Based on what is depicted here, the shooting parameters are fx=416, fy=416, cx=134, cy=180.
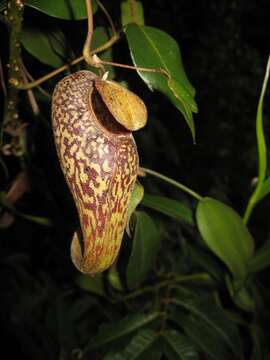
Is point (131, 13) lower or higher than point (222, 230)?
higher

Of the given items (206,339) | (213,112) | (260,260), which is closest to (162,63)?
(260,260)

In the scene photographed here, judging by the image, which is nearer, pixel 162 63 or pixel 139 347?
pixel 162 63

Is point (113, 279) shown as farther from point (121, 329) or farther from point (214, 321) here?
point (214, 321)

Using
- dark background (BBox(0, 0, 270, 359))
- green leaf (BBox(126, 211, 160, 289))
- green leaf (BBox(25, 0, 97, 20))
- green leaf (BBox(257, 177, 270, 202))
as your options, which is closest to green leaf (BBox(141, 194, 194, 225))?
green leaf (BBox(126, 211, 160, 289))

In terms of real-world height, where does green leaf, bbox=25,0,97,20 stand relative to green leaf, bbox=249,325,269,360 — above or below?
above

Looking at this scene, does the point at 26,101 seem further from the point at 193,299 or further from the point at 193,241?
the point at 193,241

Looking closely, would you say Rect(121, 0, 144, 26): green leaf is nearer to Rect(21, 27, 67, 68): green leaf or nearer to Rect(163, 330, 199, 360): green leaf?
Rect(21, 27, 67, 68): green leaf
